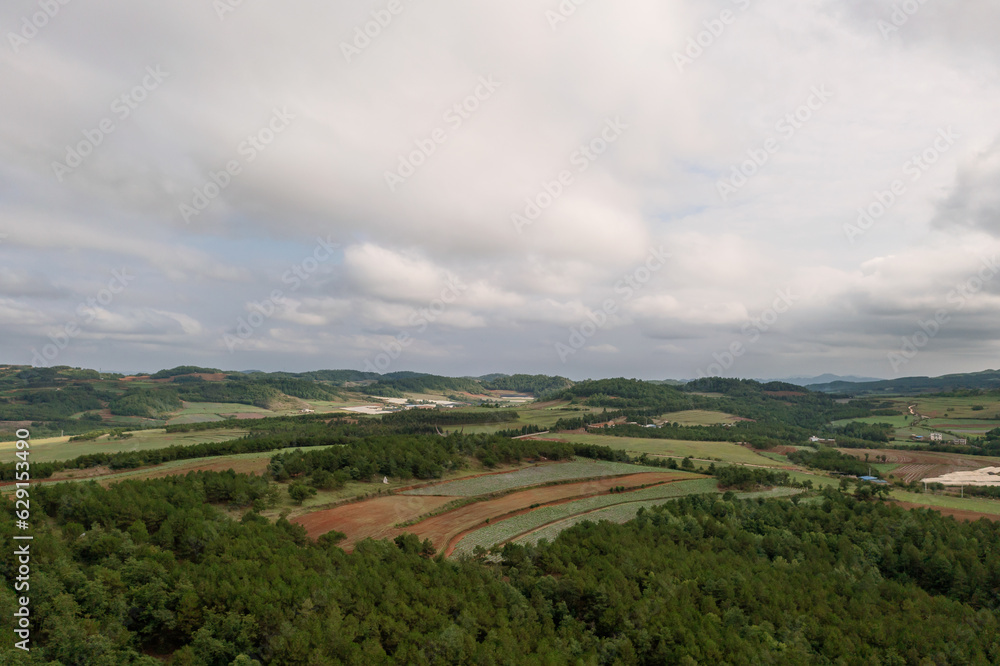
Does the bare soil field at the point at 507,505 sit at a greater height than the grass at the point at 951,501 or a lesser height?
greater

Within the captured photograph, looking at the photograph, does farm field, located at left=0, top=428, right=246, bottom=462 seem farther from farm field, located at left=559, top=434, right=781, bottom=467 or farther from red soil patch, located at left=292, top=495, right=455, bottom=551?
farm field, located at left=559, top=434, right=781, bottom=467

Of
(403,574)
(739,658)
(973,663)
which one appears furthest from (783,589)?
(403,574)

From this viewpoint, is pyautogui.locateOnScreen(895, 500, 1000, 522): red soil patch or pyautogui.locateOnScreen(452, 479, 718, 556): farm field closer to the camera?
pyautogui.locateOnScreen(452, 479, 718, 556): farm field

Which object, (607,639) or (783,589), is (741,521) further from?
(607,639)

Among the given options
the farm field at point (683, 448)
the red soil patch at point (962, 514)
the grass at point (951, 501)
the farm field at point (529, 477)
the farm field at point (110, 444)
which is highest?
the farm field at point (110, 444)

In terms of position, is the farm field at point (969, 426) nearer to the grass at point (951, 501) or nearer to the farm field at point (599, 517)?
the grass at point (951, 501)

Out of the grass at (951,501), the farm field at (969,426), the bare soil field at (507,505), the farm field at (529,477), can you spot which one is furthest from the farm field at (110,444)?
the farm field at (969,426)

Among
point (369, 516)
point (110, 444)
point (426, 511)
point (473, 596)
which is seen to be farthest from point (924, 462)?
point (110, 444)

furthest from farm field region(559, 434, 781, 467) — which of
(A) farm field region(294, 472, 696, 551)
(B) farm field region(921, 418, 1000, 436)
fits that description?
(B) farm field region(921, 418, 1000, 436)
